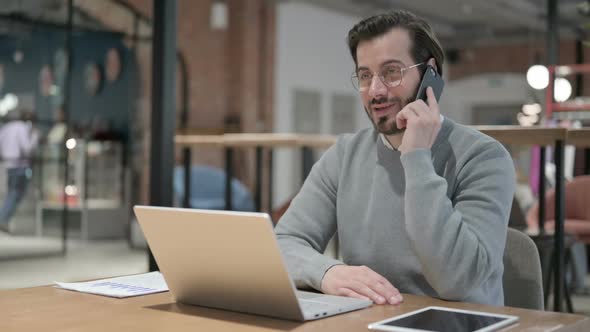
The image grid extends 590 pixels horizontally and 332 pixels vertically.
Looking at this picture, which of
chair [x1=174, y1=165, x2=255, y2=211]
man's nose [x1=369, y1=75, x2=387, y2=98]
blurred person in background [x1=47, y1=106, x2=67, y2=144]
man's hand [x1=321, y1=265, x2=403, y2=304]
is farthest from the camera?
chair [x1=174, y1=165, x2=255, y2=211]

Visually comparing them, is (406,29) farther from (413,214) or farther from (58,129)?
(58,129)

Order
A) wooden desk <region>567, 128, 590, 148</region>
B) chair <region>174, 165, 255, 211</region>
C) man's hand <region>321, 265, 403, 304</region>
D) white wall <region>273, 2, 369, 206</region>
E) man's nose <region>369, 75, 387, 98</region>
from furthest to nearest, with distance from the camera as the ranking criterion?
1. white wall <region>273, 2, 369, 206</region>
2. chair <region>174, 165, 255, 211</region>
3. wooden desk <region>567, 128, 590, 148</region>
4. man's nose <region>369, 75, 387, 98</region>
5. man's hand <region>321, 265, 403, 304</region>

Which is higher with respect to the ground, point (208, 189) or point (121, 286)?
point (121, 286)

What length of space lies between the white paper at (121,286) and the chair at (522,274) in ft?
2.43

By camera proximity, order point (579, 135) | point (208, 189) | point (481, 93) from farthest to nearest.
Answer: point (481, 93) → point (208, 189) → point (579, 135)

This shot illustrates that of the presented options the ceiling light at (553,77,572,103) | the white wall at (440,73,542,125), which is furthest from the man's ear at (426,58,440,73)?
the white wall at (440,73,542,125)

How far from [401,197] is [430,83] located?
253mm

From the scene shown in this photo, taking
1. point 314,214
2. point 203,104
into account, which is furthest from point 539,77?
point 314,214

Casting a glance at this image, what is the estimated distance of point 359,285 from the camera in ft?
4.76

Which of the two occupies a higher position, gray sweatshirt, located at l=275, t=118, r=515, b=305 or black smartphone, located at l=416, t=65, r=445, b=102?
black smartphone, located at l=416, t=65, r=445, b=102

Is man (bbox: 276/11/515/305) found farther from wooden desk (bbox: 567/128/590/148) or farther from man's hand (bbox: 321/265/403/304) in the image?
wooden desk (bbox: 567/128/590/148)

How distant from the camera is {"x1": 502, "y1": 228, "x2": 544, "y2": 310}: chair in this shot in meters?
1.71

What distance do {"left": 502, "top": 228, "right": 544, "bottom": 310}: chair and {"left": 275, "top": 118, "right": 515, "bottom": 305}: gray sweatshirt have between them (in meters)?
0.09

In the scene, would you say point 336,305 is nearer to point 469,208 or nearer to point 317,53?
point 469,208
